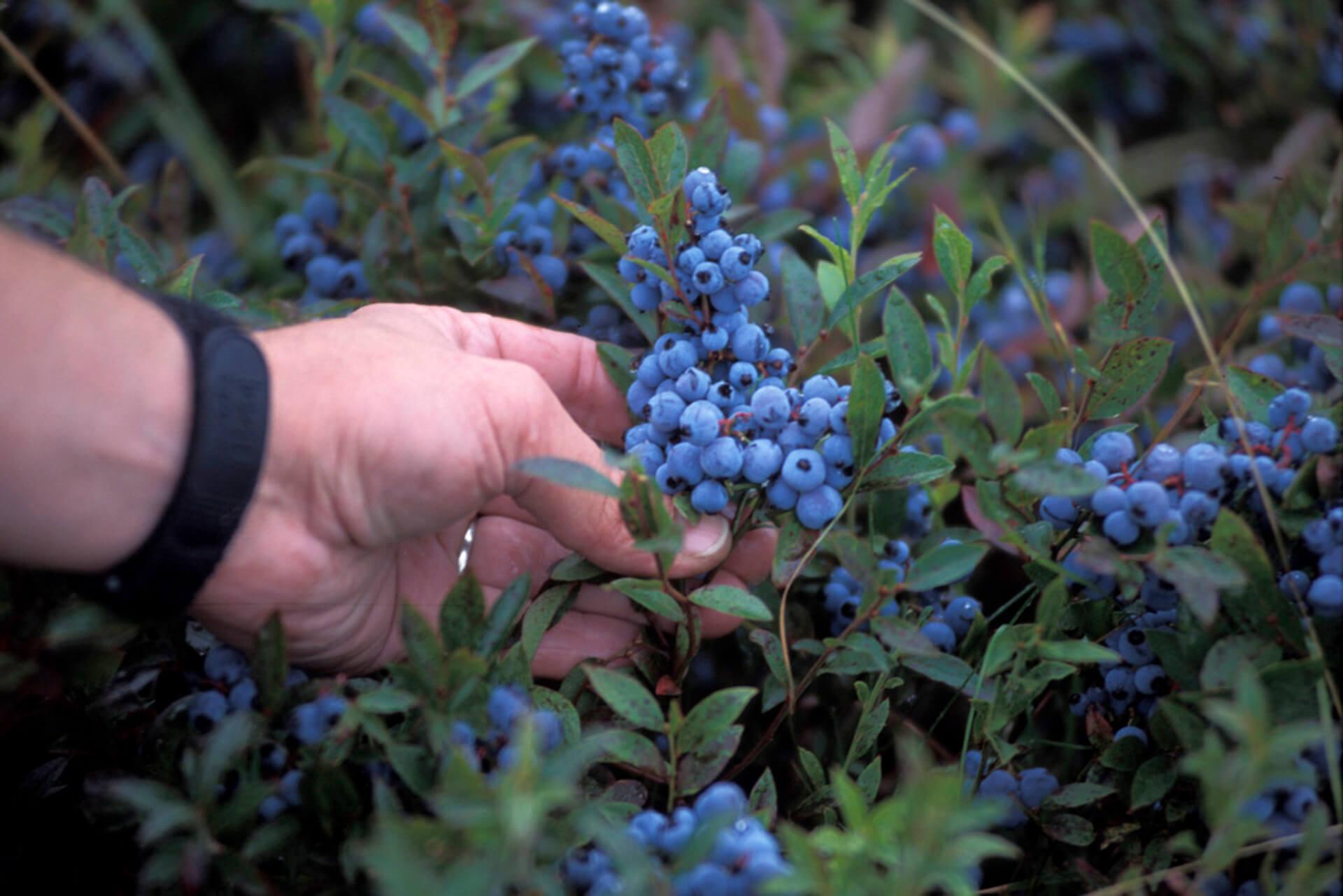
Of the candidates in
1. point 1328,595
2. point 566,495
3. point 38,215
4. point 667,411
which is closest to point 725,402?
point 667,411

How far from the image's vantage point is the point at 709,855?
0.95 m

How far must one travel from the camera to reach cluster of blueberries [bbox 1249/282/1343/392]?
1.60 meters

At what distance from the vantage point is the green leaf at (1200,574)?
98 centimetres

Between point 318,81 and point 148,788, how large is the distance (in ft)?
4.38

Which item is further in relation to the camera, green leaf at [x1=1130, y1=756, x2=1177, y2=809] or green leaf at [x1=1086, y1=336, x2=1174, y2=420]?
green leaf at [x1=1086, y1=336, x2=1174, y2=420]

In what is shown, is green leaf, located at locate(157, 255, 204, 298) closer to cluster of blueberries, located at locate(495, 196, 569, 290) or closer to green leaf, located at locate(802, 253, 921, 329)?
cluster of blueberries, located at locate(495, 196, 569, 290)

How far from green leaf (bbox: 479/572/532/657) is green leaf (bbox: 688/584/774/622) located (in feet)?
0.62

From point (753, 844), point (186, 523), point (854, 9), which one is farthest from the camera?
point (854, 9)

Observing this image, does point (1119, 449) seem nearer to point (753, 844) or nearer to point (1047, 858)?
point (1047, 858)

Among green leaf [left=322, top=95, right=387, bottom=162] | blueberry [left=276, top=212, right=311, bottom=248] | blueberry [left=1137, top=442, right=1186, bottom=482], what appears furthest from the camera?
blueberry [left=276, top=212, right=311, bottom=248]

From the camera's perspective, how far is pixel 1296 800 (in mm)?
1000

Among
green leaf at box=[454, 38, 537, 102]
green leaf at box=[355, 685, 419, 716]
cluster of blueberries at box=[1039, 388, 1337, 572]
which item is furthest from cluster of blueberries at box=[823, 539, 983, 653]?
green leaf at box=[454, 38, 537, 102]

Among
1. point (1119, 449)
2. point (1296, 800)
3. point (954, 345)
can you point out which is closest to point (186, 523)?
point (954, 345)

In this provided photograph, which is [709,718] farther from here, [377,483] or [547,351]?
[547,351]
